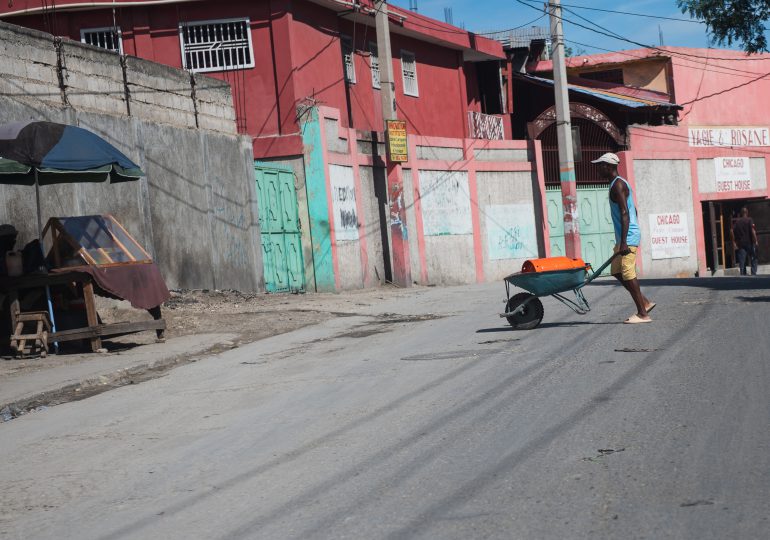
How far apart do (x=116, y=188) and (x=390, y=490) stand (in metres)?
13.2

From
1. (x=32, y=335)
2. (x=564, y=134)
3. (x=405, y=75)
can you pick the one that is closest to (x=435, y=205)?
(x=564, y=134)

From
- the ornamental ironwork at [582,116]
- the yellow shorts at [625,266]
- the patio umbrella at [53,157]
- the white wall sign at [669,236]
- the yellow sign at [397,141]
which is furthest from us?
the white wall sign at [669,236]

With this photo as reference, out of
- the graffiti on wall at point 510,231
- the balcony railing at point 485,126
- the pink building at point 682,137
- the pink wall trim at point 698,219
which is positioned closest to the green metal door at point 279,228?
the graffiti on wall at point 510,231

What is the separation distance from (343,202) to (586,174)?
1373 cm

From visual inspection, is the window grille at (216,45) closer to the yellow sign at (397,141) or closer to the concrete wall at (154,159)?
the concrete wall at (154,159)

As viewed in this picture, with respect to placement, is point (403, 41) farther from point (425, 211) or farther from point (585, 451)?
point (585, 451)

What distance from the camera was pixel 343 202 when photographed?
2505 centimetres

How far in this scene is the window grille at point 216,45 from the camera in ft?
82.1

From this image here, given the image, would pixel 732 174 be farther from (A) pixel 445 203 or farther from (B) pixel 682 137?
(A) pixel 445 203

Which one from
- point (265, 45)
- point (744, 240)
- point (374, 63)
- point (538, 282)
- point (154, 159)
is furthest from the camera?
point (744, 240)

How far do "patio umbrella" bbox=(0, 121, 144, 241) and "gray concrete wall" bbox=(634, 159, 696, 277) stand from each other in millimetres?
26152

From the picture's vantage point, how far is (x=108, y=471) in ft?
21.5

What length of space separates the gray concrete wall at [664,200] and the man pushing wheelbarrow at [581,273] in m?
25.5

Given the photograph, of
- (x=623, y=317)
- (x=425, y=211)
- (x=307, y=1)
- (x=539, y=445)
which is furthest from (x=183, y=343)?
(x=425, y=211)
